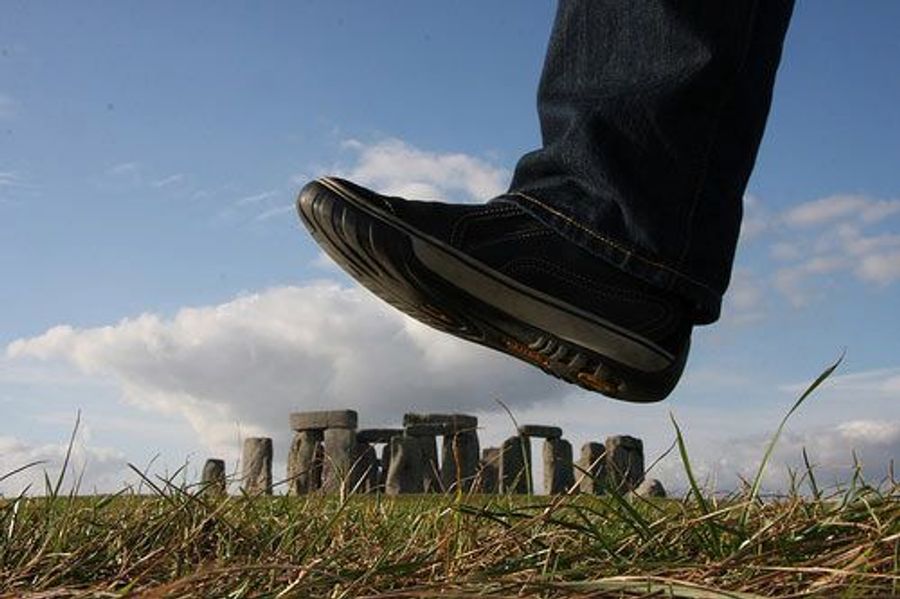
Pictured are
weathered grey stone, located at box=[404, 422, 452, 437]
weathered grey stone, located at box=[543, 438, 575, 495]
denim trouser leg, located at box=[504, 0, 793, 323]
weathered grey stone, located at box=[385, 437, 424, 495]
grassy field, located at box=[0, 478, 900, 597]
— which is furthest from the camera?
weathered grey stone, located at box=[543, 438, 575, 495]

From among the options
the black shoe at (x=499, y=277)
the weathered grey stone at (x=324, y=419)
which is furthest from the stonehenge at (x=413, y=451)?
the black shoe at (x=499, y=277)

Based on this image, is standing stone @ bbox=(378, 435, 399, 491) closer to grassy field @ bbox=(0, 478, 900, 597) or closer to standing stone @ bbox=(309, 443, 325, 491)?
standing stone @ bbox=(309, 443, 325, 491)

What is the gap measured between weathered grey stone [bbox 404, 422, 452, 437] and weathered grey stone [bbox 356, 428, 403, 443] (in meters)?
0.54

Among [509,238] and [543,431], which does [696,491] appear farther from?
[543,431]

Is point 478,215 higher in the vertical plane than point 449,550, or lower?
higher

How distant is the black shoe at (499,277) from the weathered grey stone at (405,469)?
1349 centimetres

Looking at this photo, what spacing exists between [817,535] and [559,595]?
19.7 inches

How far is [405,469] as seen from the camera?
15.9 m

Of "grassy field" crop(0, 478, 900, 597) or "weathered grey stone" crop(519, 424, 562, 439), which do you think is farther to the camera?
"weathered grey stone" crop(519, 424, 562, 439)

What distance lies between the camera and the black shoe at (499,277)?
2375 millimetres

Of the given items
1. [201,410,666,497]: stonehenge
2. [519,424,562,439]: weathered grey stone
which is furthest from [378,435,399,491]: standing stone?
[519,424,562,439]: weathered grey stone

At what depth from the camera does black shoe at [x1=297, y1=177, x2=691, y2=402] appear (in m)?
2.38

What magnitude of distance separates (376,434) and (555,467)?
2.43 m

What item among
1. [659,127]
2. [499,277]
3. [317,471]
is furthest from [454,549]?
[317,471]
